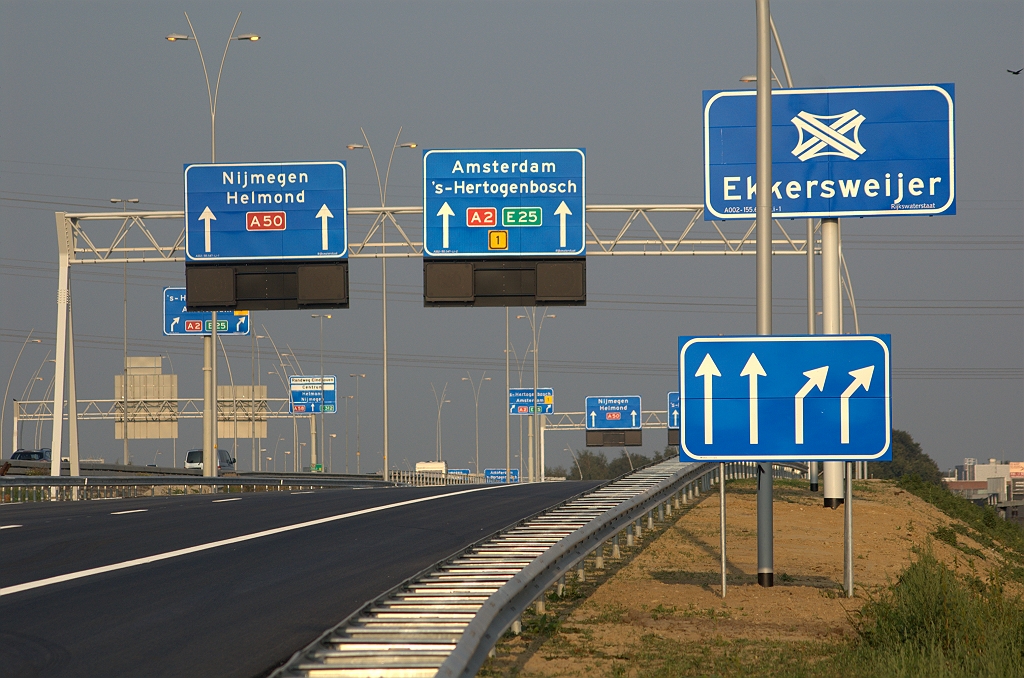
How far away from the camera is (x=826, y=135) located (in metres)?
20.0

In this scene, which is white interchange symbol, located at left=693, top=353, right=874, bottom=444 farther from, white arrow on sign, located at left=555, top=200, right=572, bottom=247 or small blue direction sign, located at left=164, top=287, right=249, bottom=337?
small blue direction sign, located at left=164, top=287, right=249, bottom=337

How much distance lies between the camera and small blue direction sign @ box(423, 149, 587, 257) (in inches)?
1410

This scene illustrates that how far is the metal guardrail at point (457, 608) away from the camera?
8.02 metres

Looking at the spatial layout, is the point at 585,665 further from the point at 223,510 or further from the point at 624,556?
the point at 223,510

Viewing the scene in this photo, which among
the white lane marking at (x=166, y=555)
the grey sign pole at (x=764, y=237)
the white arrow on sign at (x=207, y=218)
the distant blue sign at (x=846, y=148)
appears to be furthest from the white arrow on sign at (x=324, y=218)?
the grey sign pole at (x=764, y=237)

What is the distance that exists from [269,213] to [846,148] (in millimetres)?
20090

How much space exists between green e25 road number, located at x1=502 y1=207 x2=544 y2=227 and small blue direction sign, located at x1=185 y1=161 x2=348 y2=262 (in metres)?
4.50

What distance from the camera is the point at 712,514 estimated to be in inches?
991

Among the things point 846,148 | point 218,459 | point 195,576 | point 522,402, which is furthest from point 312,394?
point 195,576

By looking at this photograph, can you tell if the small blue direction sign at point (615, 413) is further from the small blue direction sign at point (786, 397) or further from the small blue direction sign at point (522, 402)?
the small blue direction sign at point (786, 397)

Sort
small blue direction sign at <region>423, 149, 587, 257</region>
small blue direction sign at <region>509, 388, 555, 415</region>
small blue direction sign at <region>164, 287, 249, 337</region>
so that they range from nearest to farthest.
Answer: small blue direction sign at <region>423, 149, 587, 257</region>, small blue direction sign at <region>164, 287, 249, 337</region>, small blue direction sign at <region>509, 388, 555, 415</region>

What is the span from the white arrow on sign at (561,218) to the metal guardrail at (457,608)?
1891 centimetres

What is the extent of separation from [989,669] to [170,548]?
1194 cm

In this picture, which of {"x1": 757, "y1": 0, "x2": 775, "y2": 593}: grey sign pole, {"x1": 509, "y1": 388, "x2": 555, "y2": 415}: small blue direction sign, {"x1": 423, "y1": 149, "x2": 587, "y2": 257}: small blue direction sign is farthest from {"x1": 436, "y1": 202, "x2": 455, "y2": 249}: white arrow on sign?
{"x1": 509, "y1": 388, "x2": 555, "y2": 415}: small blue direction sign
